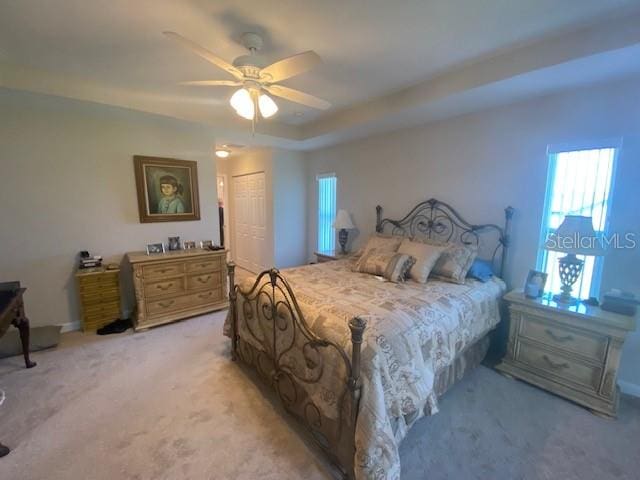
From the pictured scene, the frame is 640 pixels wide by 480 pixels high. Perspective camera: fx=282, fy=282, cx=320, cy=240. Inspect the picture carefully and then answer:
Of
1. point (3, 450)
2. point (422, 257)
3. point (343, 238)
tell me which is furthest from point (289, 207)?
point (3, 450)

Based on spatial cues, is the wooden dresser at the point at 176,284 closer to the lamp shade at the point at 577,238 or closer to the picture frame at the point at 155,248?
the picture frame at the point at 155,248

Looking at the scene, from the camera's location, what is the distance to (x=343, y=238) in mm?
4469

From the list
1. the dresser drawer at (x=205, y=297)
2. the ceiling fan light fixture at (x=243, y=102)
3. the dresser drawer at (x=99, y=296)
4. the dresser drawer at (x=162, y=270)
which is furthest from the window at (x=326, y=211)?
the dresser drawer at (x=99, y=296)

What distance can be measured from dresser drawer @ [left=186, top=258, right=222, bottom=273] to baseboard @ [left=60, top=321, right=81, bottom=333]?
4.47ft

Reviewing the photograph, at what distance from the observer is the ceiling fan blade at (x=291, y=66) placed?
169cm

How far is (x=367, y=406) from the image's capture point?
4.60 ft

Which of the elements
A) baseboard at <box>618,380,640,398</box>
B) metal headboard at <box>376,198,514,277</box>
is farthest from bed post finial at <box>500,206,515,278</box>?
baseboard at <box>618,380,640,398</box>

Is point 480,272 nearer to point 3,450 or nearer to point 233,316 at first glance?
point 233,316

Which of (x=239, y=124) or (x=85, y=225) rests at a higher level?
(x=239, y=124)

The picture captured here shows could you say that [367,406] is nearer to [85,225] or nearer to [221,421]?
[221,421]

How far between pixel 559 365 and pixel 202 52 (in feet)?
11.2

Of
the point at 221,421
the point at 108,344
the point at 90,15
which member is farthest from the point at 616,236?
the point at 108,344

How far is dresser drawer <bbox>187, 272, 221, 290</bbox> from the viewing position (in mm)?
3618

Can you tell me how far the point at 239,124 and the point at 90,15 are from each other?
6.65 ft
